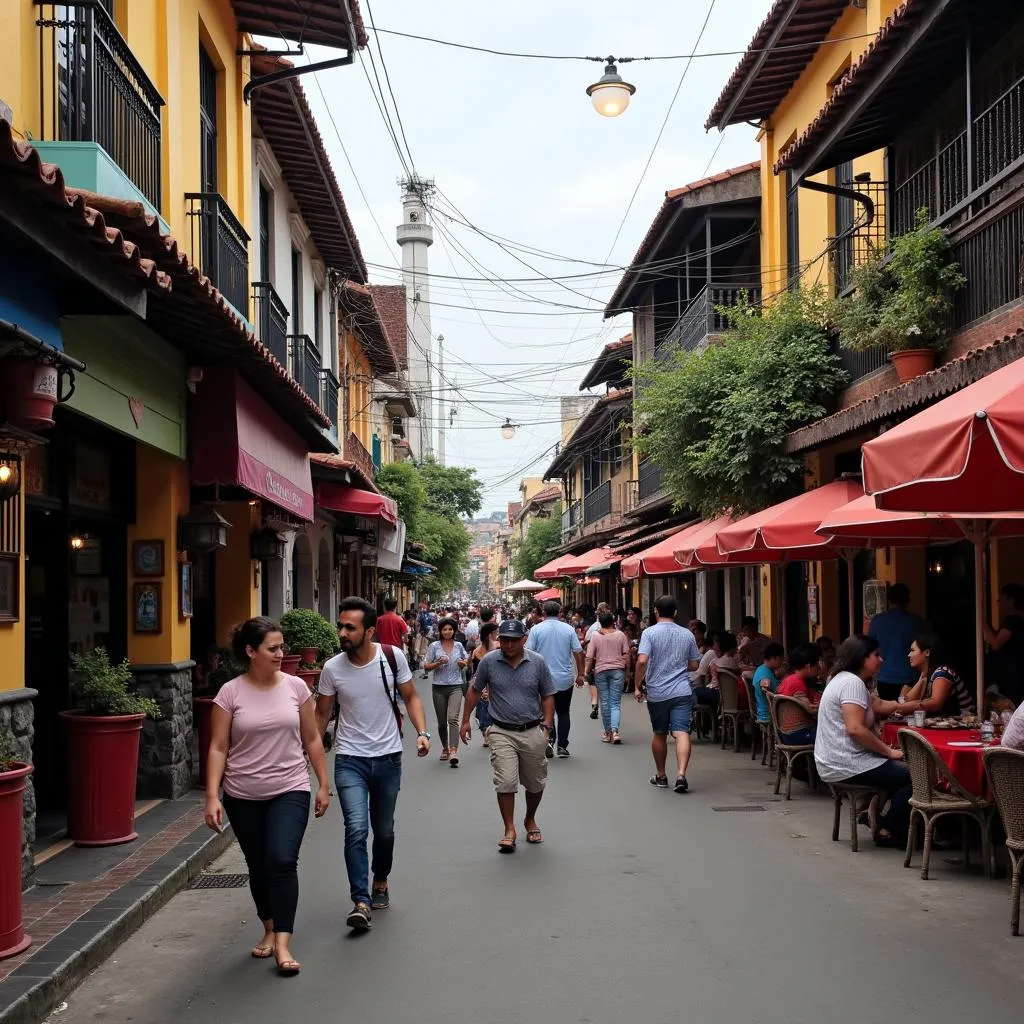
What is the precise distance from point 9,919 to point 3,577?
6.86 feet

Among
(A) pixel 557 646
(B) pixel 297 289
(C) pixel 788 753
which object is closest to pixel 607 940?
(C) pixel 788 753

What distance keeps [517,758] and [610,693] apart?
6.93 metres

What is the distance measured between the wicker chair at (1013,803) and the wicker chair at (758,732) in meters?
5.71

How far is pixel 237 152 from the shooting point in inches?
554

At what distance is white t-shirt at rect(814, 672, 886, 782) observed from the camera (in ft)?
28.0

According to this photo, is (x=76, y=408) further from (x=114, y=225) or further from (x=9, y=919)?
(x=9, y=919)

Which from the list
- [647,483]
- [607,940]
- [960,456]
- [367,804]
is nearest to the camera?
[960,456]

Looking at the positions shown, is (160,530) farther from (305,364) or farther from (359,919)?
(305,364)

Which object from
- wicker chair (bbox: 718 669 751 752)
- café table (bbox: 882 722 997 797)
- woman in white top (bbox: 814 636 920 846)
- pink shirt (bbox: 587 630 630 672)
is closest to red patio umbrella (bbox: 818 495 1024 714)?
woman in white top (bbox: 814 636 920 846)

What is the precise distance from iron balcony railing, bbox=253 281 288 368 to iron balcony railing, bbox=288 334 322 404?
150cm

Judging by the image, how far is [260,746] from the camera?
6141 mm

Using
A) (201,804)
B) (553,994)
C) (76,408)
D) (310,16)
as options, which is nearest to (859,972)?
(553,994)

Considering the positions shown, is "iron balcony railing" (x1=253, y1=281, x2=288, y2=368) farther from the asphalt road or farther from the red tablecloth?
the red tablecloth

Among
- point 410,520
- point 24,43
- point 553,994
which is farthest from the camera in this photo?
point 410,520
